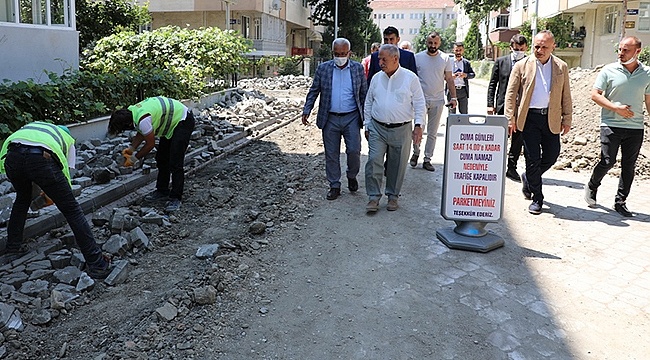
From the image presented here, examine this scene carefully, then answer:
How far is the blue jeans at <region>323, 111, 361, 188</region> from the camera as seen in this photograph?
708 centimetres

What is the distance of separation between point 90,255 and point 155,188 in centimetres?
305

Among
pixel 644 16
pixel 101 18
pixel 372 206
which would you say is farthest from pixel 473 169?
pixel 644 16

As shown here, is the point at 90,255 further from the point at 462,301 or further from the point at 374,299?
the point at 462,301

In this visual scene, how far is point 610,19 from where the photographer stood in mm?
32688

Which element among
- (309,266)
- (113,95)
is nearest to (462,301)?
(309,266)

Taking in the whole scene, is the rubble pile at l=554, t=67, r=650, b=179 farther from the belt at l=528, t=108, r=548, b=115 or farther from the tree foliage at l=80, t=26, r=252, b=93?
the tree foliage at l=80, t=26, r=252, b=93

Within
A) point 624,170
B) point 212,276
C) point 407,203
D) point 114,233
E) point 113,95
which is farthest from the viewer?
point 113,95

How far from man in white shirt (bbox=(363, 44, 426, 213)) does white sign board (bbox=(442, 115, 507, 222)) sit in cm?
86

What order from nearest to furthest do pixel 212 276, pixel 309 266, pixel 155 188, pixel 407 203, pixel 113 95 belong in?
pixel 212 276 < pixel 309 266 < pixel 407 203 < pixel 155 188 < pixel 113 95

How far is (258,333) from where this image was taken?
13.2 ft

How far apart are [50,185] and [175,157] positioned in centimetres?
230

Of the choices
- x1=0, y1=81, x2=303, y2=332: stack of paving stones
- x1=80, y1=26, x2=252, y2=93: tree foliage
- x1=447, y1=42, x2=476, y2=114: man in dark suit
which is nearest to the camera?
x1=0, y1=81, x2=303, y2=332: stack of paving stones

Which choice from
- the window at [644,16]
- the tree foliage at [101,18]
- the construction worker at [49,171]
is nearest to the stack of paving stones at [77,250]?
the construction worker at [49,171]

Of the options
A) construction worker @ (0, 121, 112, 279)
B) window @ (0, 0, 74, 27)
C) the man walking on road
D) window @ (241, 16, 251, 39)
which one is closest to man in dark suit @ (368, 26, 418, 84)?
the man walking on road
